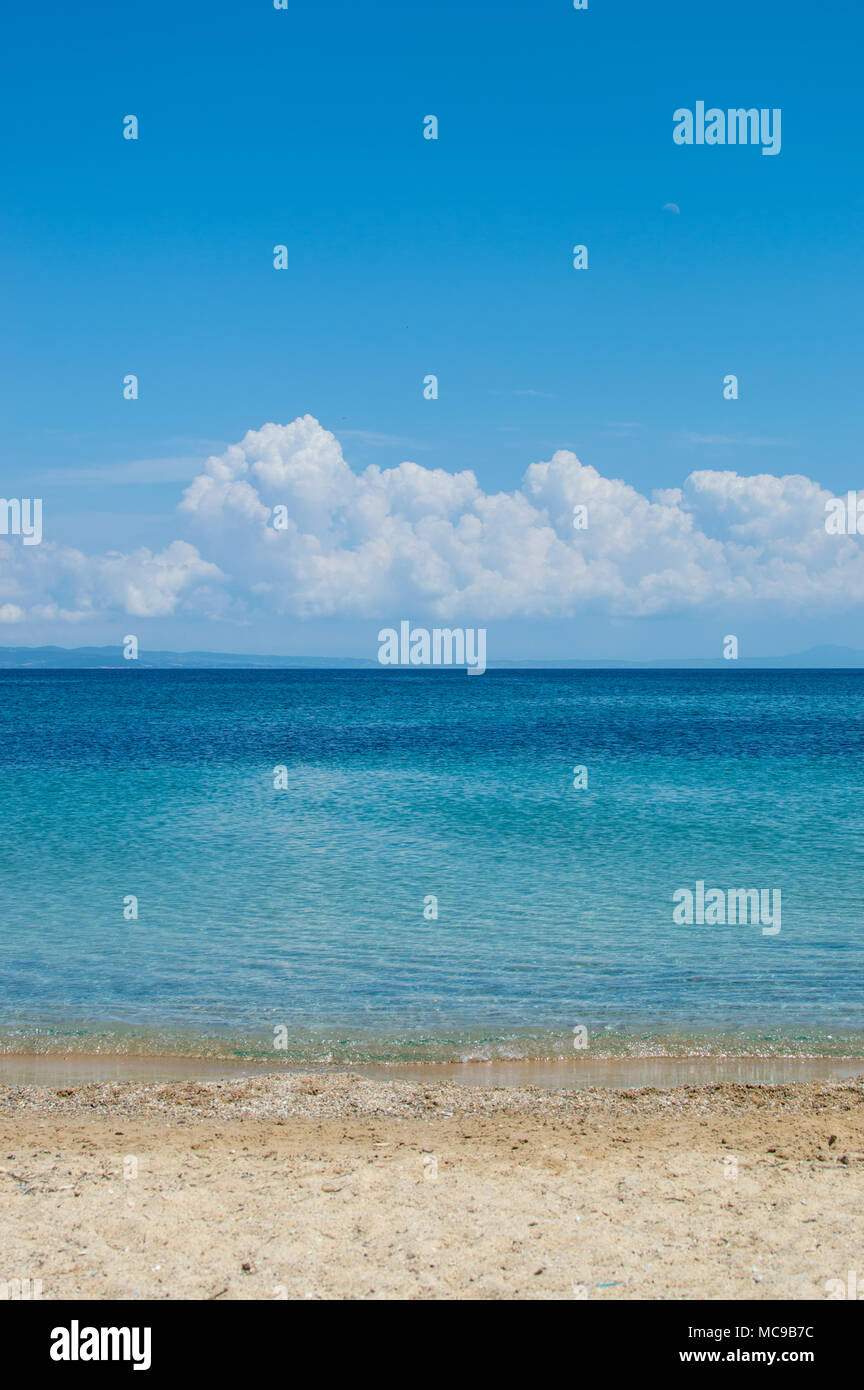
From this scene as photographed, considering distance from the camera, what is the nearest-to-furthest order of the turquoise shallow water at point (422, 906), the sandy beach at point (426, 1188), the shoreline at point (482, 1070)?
1. the sandy beach at point (426, 1188)
2. the shoreline at point (482, 1070)
3. the turquoise shallow water at point (422, 906)

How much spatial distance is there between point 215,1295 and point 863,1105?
22.2 ft

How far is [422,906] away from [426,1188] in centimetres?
1024

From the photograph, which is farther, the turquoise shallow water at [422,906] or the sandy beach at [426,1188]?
the turquoise shallow water at [422,906]

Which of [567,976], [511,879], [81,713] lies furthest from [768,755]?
[81,713]

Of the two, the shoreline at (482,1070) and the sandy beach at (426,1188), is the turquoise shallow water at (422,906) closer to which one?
the shoreline at (482,1070)

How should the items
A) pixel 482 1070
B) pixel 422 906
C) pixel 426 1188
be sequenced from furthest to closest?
pixel 422 906
pixel 482 1070
pixel 426 1188

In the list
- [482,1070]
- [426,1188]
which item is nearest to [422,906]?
[482,1070]

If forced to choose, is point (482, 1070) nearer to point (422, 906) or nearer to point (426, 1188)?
point (426, 1188)

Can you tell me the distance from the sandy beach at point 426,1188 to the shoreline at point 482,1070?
249 millimetres

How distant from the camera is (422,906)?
58.9 feet

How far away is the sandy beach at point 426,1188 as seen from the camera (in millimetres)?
6324

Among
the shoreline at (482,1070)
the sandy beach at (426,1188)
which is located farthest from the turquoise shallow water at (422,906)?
the sandy beach at (426,1188)
